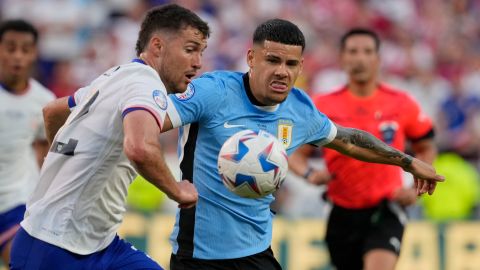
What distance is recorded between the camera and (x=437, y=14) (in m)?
16.6

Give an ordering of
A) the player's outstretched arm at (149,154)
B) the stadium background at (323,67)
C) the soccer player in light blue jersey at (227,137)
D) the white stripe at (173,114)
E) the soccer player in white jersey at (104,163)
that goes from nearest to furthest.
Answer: the player's outstretched arm at (149,154)
the soccer player in white jersey at (104,163)
the white stripe at (173,114)
the soccer player in light blue jersey at (227,137)
the stadium background at (323,67)

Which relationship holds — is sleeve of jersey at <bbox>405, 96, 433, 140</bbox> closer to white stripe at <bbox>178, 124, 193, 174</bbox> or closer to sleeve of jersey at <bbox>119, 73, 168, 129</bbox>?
white stripe at <bbox>178, 124, 193, 174</bbox>

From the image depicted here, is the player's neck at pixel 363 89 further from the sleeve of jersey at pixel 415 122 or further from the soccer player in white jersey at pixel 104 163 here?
the soccer player in white jersey at pixel 104 163

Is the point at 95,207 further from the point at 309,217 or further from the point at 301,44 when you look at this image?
the point at 309,217

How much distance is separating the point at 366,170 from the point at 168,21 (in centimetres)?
372

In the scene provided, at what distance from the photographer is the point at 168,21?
19.3ft

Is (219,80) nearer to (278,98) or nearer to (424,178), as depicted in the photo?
(278,98)

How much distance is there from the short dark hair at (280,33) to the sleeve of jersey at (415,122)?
10.8 feet

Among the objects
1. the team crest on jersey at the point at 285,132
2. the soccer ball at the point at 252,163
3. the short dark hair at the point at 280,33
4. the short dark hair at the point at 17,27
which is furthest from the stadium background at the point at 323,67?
the soccer ball at the point at 252,163

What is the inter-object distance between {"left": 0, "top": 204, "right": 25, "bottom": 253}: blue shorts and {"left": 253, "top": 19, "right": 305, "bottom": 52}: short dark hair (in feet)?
12.0

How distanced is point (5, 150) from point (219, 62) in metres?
6.45

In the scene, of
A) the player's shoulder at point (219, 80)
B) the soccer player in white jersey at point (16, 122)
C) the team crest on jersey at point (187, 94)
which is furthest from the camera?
the soccer player in white jersey at point (16, 122)

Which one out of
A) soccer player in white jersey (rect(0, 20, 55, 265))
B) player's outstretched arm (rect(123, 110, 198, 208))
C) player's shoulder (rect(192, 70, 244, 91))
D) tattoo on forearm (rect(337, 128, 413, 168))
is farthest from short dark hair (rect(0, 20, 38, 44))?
A: player's outstretched arm (rect(123, 110, 198, 208))

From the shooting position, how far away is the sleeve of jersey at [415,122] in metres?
9.38
